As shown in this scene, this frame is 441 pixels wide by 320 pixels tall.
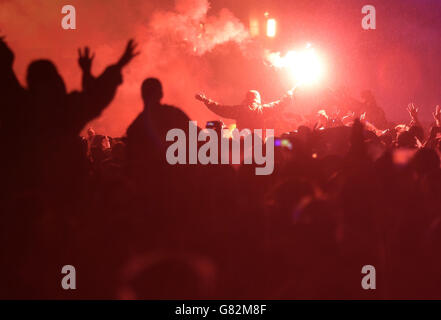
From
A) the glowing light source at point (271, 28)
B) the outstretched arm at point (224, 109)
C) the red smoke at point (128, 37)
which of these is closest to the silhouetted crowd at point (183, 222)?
the outstretched arm at point (224, 109)

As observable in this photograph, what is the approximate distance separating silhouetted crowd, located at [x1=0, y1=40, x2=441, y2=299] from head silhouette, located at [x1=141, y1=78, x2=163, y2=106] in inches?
11.5

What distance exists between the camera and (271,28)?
11805 mm

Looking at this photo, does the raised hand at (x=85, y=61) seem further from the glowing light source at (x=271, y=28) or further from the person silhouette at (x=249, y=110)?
the glowing light source at (x=271, y=28)

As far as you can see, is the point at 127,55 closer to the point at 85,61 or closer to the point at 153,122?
the point at 85,61

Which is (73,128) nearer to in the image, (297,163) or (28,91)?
(28,91)

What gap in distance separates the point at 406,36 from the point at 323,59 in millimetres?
2361

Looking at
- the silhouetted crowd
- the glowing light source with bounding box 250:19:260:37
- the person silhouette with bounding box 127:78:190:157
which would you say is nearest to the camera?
the silhouetted crowd

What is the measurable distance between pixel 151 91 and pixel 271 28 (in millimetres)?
8594

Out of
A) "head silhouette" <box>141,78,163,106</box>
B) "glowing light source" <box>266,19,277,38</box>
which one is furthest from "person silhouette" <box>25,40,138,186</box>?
"glowing light source" <box>266,19,277,38</box>

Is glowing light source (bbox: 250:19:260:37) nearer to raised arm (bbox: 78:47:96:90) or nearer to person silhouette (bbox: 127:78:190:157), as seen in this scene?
person silhouette (bbox: 127:78:190:157)

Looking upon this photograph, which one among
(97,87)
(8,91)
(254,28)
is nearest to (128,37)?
(254,28)

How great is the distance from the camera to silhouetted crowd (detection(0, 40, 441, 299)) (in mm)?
3062

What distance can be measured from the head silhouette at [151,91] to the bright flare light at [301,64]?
4.09 meters
